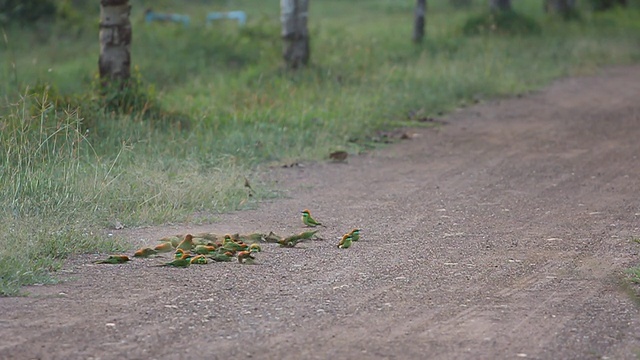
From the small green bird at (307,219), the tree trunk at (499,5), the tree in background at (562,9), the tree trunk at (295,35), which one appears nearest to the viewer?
the small green bird at (307,219)

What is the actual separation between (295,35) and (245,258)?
8757mm

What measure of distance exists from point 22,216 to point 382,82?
771 cm

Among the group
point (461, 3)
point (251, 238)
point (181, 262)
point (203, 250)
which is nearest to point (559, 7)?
point (461, 3)

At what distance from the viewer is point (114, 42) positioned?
10562 mm

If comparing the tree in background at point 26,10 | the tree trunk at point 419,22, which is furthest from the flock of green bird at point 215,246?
the tree in background at point 26,10

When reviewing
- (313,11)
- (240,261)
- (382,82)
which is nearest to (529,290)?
(240,261)

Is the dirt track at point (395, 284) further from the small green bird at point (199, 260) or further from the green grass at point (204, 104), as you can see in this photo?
the green grass at point (204, 104)

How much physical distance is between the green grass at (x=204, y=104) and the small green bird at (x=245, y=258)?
2.73 ft

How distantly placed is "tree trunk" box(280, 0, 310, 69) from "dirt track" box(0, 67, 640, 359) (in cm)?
531

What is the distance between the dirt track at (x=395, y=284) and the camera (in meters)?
4.44

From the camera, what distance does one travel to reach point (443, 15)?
25594mm

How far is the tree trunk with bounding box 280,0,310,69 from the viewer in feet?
46.7

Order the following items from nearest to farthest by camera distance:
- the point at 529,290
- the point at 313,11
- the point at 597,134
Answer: the point at 529,290 → the point at 597,134 → the point at 313,11

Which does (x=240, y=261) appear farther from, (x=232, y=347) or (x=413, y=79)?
(x=413, y=79)
